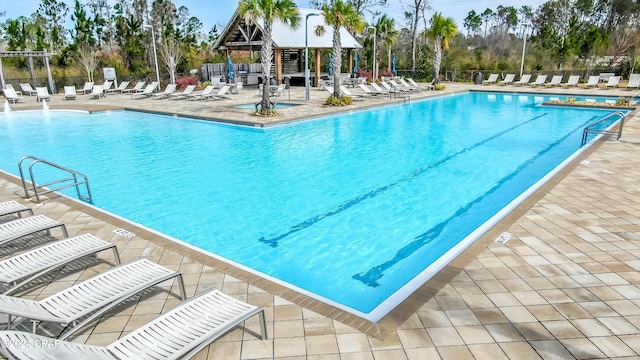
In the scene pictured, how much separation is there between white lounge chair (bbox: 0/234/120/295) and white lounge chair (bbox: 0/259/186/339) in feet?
1.32

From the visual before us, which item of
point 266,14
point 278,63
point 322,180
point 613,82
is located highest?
point 266,14

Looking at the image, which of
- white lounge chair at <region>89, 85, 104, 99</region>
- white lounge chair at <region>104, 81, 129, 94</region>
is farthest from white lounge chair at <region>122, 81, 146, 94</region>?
white lounge chair at <region>89, 85, 104, 99</region>

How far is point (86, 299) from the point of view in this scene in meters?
3.45

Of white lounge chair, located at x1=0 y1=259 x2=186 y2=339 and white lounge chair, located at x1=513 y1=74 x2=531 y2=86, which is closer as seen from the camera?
white lounge chair, located at x1=0 y1=259 x2=186 y2=339

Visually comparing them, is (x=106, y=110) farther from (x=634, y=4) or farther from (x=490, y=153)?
(x=634, y=4)

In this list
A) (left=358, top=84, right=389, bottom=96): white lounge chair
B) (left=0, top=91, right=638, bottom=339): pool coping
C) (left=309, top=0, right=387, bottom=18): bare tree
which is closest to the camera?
(left=0, top=91, right=638, bottom=339): pool coping

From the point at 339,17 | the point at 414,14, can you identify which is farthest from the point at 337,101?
the point at 414,14

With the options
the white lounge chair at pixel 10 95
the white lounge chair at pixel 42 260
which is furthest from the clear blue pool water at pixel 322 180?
the white lounge chair at pixel 10 95

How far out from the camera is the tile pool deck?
10.6 feet

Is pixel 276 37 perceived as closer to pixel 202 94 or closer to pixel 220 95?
pixel 220 95

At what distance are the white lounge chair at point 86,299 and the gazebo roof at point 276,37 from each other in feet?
73.5

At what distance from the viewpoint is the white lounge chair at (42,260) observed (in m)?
3.88

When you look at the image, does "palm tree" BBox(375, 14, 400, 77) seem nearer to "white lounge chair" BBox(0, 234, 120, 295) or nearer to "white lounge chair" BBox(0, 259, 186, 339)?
"white lounge chair" BBox(0, 234, 120, 295)

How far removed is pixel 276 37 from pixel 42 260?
918 inches
